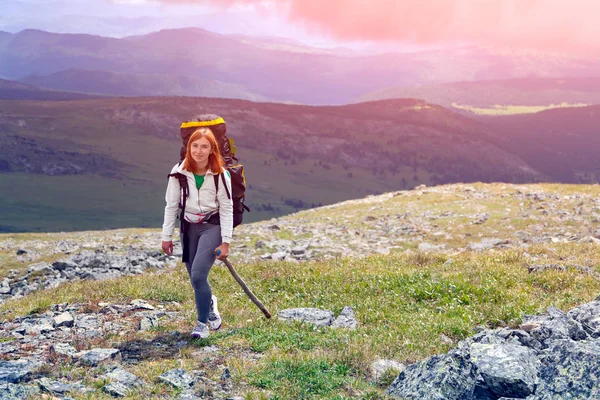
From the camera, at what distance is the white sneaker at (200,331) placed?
9.62 metres

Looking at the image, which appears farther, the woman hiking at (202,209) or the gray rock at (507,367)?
the woman hiking at (202,209)

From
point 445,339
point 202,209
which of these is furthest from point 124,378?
point 445,339

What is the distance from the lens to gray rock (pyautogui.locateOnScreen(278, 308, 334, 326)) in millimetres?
10836

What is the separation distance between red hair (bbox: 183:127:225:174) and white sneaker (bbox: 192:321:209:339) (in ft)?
9.61

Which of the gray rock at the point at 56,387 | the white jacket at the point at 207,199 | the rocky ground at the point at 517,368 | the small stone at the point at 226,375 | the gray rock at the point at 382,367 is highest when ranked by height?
the white jacket at the point at 207,199

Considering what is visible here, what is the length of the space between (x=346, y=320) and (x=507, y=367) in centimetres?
465

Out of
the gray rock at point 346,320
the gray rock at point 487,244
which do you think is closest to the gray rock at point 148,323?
the gray rock at point 346,320

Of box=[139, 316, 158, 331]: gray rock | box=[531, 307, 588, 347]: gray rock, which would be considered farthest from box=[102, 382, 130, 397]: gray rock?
box=[531, 307, 588, 347]: gray rock

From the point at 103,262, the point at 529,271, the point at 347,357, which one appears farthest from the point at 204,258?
the point at 103,262

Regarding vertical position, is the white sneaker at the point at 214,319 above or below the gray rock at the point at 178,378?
below

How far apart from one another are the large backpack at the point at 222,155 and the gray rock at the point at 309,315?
2560 mm

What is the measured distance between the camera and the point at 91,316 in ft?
37.8

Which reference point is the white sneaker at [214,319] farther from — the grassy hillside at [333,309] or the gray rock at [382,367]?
the gray rock at [382,367]

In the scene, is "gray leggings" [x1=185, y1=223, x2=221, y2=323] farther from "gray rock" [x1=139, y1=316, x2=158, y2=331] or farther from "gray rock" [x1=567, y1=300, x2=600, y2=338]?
"gray rock" [x1=567, y1=300, x2=600, y2=338]
